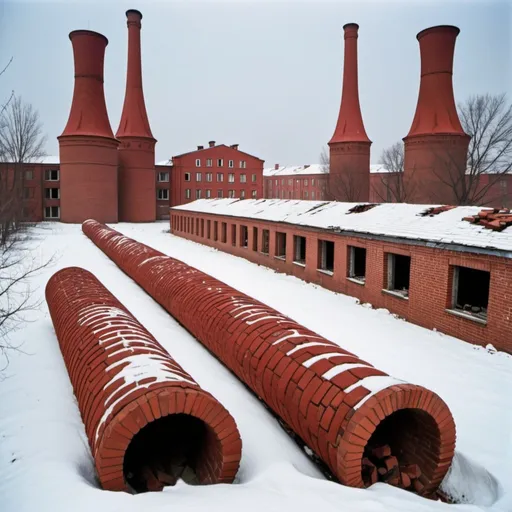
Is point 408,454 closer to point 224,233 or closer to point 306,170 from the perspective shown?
point 224,233

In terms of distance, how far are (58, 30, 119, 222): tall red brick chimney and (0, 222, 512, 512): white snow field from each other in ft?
101

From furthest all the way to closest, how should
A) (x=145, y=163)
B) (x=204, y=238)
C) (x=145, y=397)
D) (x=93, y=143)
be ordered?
(x=145, y=163), (x=93, y=143), (x=204, y=238), (x=145, y=397)

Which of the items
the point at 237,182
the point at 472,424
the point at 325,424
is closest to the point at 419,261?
the point at 472,424

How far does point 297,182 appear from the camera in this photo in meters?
75.9

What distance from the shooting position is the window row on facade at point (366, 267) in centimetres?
1060

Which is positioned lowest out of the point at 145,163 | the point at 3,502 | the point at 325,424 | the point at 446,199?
the point at 3,502

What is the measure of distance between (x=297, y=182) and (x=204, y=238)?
160ft

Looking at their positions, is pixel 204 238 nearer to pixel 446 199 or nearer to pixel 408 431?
pixel 446 199

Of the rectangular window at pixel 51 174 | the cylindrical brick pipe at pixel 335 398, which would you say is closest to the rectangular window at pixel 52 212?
the rectangular window at pixel 51 174

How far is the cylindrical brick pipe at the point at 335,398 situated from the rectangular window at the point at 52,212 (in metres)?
43.8

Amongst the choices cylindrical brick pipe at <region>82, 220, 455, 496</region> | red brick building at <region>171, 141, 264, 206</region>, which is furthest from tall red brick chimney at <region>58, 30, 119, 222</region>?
cylindrical brick pipe at <region>82, 220, 455, 496</region>

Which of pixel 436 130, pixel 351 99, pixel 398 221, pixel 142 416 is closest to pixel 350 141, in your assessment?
pixel 351 99

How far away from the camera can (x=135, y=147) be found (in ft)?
148

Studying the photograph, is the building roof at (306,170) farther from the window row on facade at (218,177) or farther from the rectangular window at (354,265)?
the rectangular window at (354,265)
